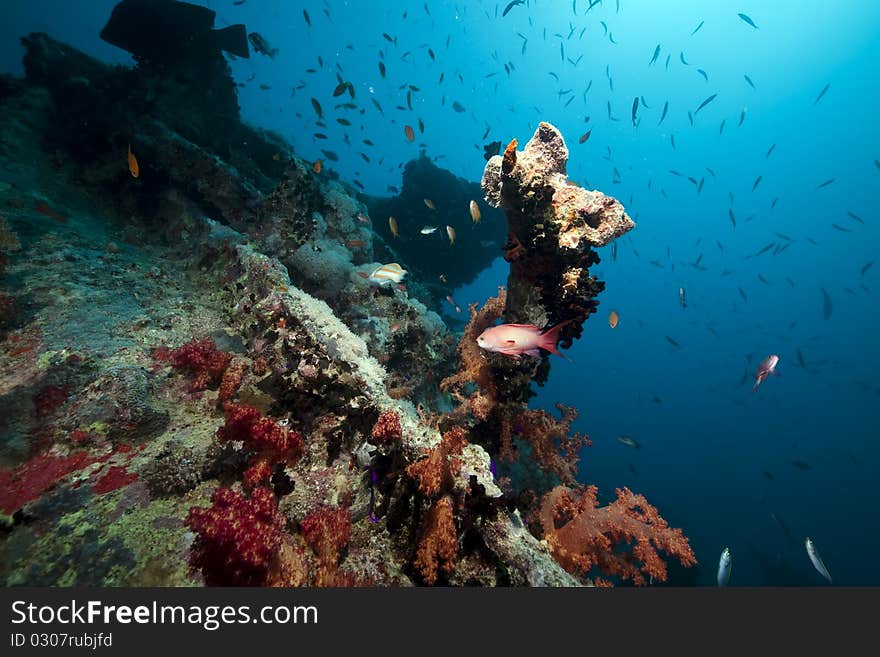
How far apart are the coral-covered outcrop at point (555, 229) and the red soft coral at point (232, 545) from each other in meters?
3.62

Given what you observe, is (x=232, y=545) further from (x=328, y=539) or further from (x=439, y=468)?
(x=439, y=468)

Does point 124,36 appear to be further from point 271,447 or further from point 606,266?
point 606,266

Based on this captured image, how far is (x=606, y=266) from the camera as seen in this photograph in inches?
4464

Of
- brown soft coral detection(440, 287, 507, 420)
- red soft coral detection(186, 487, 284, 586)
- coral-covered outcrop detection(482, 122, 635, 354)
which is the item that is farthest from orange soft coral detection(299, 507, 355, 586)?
coral-covered outcrop detection(482, 122, 635, 354)

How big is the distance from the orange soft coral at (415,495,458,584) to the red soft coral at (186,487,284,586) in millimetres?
1045

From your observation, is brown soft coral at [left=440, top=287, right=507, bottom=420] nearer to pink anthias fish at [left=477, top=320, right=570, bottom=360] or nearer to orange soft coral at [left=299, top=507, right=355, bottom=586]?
pink anthias fish at [left=477, top=320, right=570, bottom=360]

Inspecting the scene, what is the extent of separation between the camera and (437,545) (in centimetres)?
264

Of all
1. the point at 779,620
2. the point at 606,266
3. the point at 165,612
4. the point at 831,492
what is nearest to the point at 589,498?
the point at 779,620

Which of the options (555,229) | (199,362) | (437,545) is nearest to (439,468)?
(437,545)

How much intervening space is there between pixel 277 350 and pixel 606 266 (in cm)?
12442

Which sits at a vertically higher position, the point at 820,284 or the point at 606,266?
the point at 606,266

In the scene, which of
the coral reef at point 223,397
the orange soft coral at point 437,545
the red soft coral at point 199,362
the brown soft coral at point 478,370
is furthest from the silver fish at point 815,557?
the red soft coral at point 199,362

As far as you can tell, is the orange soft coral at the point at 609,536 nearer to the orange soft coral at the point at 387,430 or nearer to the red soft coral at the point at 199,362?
the orange soft coral at the point at 387,430

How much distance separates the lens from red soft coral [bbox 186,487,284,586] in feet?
7.15
